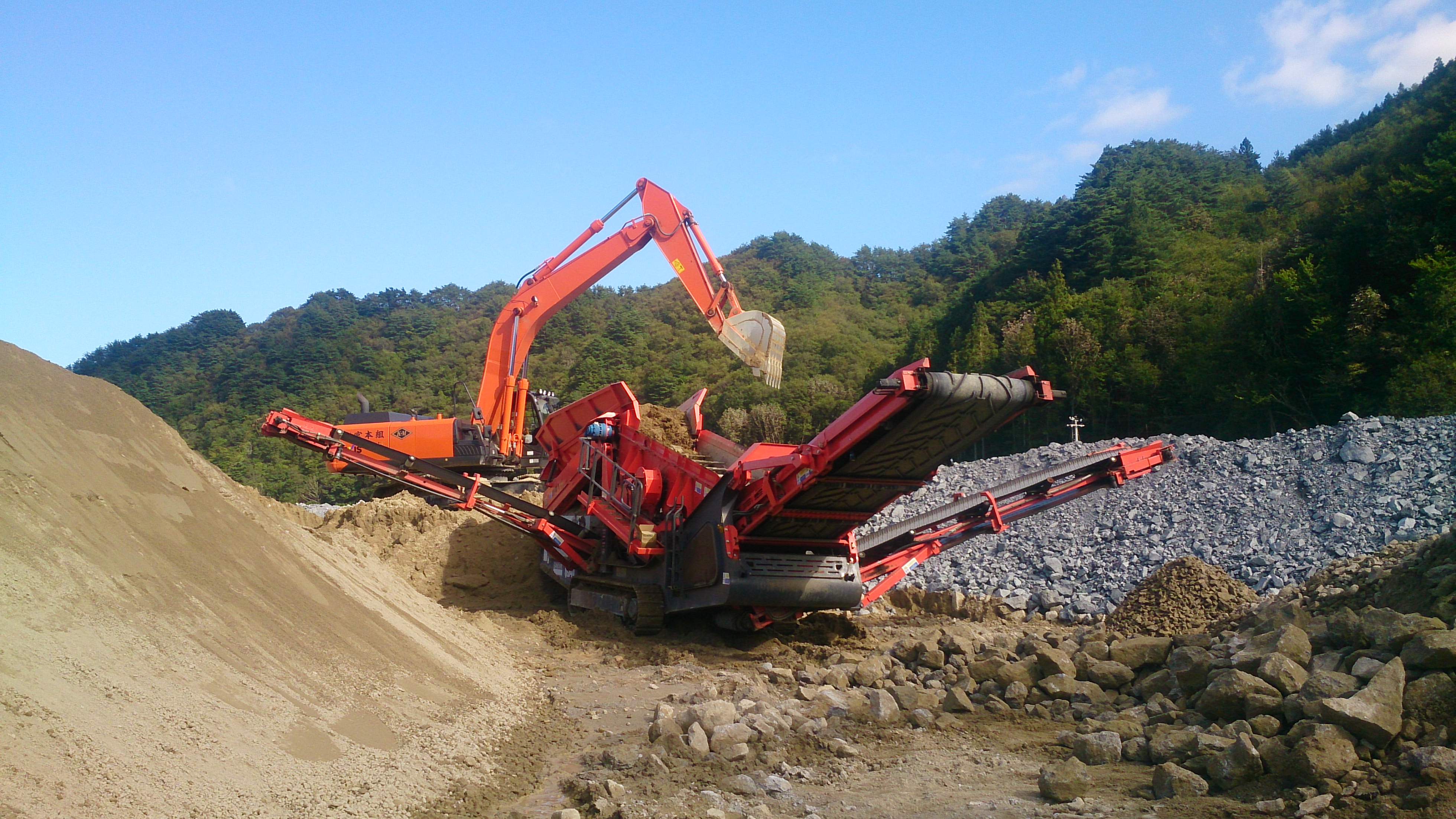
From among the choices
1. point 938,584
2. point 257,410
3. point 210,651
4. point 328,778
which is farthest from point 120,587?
point 257,410

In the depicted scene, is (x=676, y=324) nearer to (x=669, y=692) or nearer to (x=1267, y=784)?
(x=669, y=692)

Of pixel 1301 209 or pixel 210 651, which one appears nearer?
pixel 210 651

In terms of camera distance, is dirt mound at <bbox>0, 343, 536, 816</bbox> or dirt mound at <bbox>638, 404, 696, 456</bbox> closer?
dirt mound at <bbox>0, 343, 536, 816</bbox>

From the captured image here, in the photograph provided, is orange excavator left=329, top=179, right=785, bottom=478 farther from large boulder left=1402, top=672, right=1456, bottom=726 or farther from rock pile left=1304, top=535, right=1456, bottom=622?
large boulder left=1402, top=672, right=1456, bottom=726

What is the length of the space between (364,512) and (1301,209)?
112 ft

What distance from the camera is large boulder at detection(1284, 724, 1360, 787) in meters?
4.16

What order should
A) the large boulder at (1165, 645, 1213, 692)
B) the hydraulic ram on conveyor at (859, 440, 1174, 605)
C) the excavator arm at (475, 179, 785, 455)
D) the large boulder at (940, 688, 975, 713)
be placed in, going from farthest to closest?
1. the excavator arm at (475, 179, 785, 455)
2. the hydraulic ram on conveyor at (859, 440, 1174, 605)
3. the large boulder at (940, 688, 975, 713)
4. the large boulder at (1165, 645, 1213, 692)

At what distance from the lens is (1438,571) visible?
5848 millimetres

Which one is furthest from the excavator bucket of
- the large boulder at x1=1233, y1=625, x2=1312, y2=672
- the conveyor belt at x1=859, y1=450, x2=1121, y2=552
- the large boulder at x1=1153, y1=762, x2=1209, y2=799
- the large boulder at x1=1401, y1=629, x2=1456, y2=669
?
the large boulder at x1=1401, y1=629, x2=1456, y2=669

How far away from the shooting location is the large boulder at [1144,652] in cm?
678

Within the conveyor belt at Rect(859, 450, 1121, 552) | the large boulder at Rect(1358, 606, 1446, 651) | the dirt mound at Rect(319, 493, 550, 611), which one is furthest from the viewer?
the dirt mound at Rect(319, 493, 550, 611)

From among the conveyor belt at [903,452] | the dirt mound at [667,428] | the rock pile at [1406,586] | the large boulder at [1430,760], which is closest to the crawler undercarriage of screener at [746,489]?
the conveyor belt at [903,452]

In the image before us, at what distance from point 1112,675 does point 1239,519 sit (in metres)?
7.09

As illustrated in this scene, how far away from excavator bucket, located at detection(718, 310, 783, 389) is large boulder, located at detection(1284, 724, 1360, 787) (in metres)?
6.79
